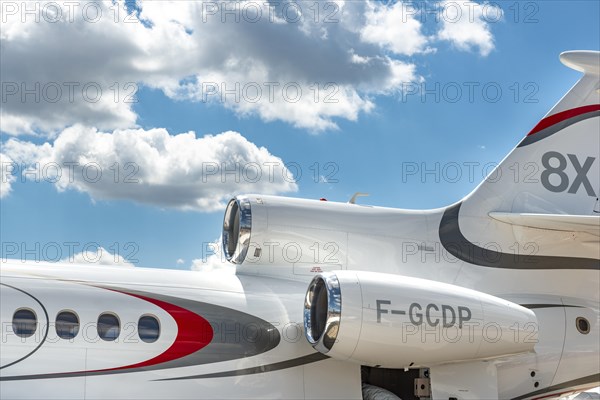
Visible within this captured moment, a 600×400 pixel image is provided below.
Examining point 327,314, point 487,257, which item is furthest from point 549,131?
point 327,314

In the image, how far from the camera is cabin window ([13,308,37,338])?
7.10 metres

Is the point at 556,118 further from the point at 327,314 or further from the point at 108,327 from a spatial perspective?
the point at 108,327

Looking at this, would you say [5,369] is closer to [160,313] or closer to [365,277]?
[160,313]

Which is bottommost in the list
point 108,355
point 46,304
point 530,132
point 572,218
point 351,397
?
point 351,397

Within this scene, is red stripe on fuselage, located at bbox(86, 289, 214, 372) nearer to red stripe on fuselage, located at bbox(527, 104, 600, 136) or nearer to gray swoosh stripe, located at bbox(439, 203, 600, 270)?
gray swoosh stripe, located at bbox(439, 203, 600, 270)

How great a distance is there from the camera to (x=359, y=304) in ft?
24.5

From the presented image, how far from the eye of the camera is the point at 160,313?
7648mm

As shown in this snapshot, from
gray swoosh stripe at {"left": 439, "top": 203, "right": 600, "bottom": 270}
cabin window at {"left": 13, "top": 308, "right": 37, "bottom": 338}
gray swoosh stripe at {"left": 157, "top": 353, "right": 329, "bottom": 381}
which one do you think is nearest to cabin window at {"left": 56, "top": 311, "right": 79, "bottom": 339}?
cabin window at {"left": 13, "top": 308, "right": 37, "bottom": 338}

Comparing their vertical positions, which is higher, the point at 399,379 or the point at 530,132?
the point at 530,132

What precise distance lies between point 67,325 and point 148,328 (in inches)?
28.9

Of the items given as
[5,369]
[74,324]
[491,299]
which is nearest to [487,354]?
[491,299]

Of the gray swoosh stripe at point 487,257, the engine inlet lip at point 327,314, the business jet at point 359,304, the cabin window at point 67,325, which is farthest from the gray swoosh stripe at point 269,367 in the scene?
the gray swoosh stripe at point 487,257

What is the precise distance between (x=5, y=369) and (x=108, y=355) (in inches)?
34.4

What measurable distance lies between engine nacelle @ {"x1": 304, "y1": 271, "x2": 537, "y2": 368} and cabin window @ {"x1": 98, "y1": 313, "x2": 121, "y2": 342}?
1767 mm
